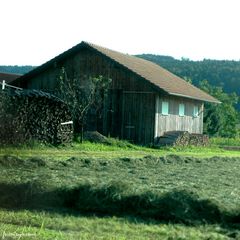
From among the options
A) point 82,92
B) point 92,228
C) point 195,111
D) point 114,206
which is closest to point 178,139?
point 82,92

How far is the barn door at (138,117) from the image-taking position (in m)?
29.4

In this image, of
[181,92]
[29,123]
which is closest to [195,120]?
[181,92]

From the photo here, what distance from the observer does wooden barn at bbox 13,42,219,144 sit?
2939cm

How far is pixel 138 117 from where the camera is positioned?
2973cm

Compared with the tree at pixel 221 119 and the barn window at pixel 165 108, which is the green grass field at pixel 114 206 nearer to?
the barn window at pixel 165 108

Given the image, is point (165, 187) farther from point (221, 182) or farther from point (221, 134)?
point (221, 134)

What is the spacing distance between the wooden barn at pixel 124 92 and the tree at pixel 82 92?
0.34 metres

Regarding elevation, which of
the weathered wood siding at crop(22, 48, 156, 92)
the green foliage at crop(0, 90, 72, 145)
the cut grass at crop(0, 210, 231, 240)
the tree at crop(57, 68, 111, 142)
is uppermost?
the weathered wood siding at crop(22, 48, 156, 92)

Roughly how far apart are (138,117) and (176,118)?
3658mm

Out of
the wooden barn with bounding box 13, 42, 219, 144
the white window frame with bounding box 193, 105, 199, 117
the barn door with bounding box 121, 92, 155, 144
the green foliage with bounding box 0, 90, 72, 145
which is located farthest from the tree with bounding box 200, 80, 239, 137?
the green foliage with bounding box 0, 90, 72, 145

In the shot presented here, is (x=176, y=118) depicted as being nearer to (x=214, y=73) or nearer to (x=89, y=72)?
(x=89, y=72)

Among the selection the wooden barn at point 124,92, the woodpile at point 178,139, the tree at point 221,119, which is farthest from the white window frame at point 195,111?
the tree at point 221,119

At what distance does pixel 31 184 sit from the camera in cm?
998

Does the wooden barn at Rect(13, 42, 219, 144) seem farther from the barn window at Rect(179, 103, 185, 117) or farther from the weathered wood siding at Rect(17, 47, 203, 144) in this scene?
the barn window at Rect(179, 103, 185, 117)
